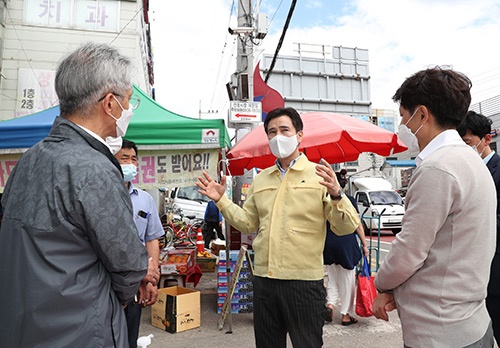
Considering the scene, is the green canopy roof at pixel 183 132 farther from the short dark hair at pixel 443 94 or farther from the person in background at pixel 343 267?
the short dark hair at pixel 443 94

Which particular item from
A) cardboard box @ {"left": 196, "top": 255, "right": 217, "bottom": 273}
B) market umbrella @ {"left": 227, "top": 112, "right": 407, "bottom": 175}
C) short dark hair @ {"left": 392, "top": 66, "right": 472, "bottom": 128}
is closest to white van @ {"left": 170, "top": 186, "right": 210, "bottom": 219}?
cardboard box @ {"left": 196, "top": 255, "right": 217, "bottom": 273}

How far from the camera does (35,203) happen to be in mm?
1163

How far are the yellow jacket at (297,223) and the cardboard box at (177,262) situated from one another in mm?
2848

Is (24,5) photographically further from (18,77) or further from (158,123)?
(158,123)

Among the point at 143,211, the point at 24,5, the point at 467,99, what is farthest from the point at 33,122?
the point at 24,5

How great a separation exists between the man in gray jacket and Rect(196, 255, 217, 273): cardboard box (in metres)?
5.65

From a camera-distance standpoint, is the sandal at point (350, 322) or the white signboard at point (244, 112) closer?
the sandal at point (350, 322)

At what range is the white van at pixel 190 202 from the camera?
43.9 ft

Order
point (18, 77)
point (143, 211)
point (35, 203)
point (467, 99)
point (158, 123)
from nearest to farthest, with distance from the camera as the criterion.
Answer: point (35, 203)
point (467, 99)
point (143, 211)
point (158, 123)
point (18, 77)

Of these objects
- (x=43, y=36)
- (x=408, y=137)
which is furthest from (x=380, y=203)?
(x=43, y=36)

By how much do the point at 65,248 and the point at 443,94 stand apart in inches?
64.8

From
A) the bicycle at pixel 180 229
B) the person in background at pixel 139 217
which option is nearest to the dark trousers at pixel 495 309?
the person in background at pixel 139 217

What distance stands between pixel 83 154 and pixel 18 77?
42.9 ft

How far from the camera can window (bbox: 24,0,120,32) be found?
11922 millimetres
